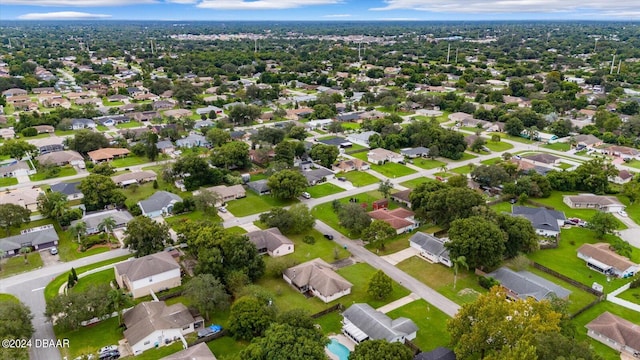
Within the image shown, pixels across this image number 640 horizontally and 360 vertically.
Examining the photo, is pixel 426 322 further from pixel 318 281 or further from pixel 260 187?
pixel 260 187

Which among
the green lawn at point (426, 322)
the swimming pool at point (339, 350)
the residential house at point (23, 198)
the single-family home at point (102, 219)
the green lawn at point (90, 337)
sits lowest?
the green lawn at point (426, 322)

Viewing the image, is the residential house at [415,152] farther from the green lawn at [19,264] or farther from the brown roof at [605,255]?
the green lawn at [19,264]

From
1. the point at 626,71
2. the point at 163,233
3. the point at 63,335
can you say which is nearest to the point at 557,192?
the point at 163,233

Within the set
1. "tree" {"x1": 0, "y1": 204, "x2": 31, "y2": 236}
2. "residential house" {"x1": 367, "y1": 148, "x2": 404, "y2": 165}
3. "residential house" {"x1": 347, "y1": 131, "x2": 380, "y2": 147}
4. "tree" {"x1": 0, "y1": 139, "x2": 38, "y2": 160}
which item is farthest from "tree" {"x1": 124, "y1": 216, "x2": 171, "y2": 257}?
"residential house" {"x1": 347, "y1": 131, "x2": 380, "y2": 147}

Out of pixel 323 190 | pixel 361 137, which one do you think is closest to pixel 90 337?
pixel 323 190

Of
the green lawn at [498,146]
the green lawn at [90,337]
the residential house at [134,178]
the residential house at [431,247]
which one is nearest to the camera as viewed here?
the green lawn at [90,337]

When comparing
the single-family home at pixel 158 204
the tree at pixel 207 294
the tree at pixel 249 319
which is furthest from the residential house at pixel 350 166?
the tree at pixel 249 319

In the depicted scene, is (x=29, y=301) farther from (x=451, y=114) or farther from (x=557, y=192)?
(x=451, y=114)
